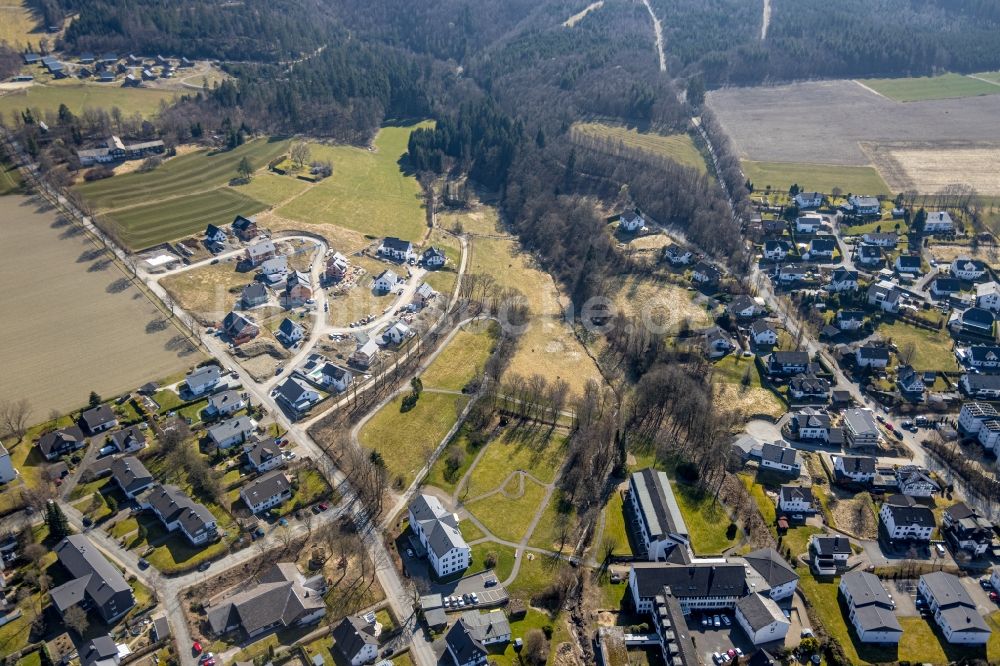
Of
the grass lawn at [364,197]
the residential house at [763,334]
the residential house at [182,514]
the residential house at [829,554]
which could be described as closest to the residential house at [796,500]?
the residential house at [829,554]

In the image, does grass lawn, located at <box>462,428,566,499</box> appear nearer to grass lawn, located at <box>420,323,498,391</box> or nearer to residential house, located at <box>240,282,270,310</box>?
grass lawn, located at <box>420,323,498,391</box>

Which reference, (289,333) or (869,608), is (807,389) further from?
(289,333)

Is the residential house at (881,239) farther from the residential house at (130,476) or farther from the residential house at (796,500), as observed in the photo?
the residential house at (130,476)

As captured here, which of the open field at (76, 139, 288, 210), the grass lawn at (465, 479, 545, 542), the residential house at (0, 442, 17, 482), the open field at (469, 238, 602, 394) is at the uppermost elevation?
the open field at (76, 139, 288, 210)

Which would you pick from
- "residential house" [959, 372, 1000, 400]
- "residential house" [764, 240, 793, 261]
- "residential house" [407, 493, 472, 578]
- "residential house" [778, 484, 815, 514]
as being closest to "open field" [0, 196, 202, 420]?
"residential house" [407, 493, 472, 578]

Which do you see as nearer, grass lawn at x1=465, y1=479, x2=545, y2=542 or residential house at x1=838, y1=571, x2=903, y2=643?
residential house at x1=838, y1=571, x2=903, y2=643

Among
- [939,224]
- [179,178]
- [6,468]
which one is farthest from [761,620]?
[179,178]
